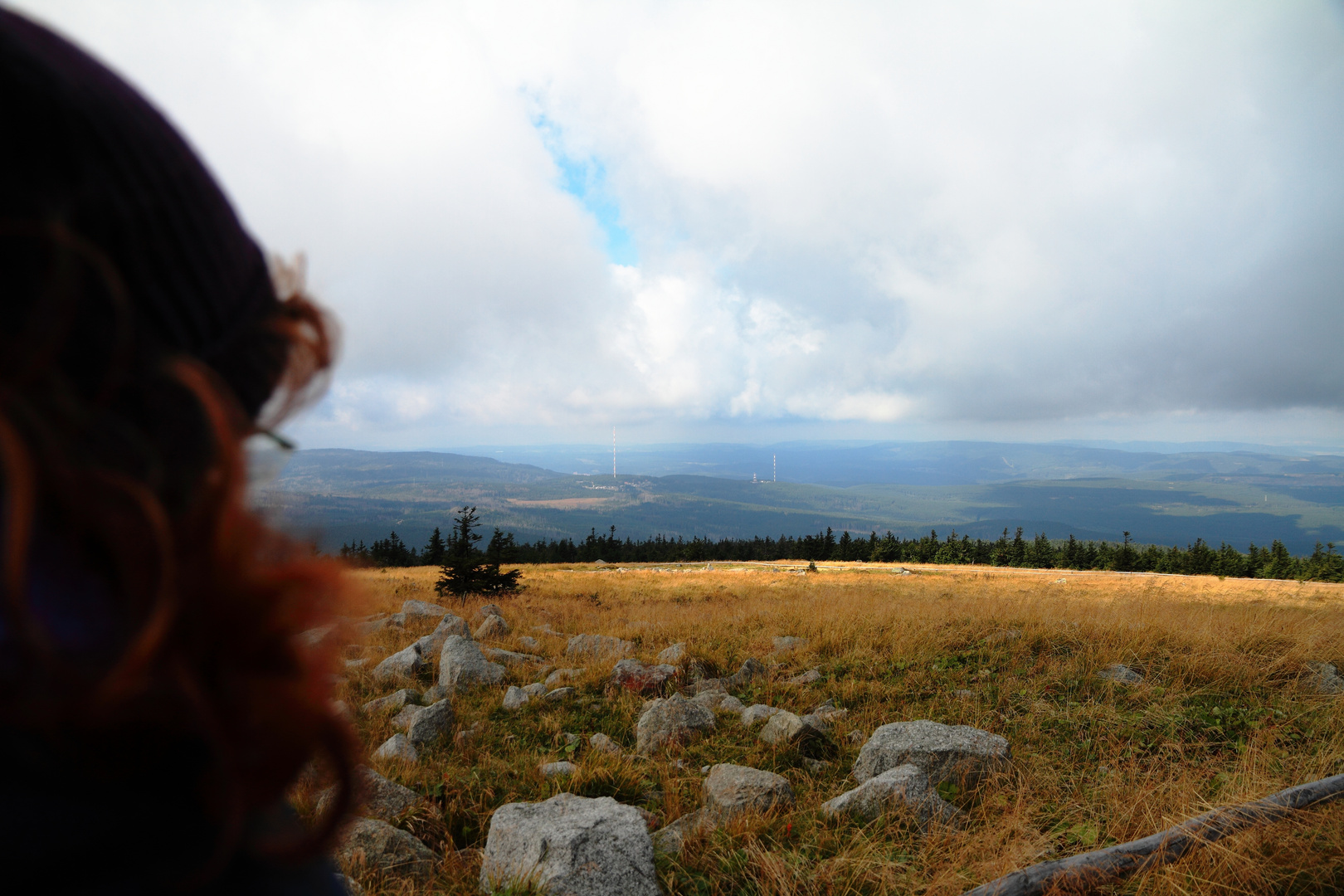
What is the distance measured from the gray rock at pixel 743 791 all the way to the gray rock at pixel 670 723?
1.19 m

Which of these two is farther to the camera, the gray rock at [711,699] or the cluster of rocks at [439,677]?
the gray rock at [711,699]

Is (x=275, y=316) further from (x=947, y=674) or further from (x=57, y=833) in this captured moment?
(x=947, y=674)

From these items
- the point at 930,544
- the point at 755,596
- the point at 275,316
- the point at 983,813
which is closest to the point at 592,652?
the point at 983,813

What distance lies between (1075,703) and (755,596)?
1389 centimetres

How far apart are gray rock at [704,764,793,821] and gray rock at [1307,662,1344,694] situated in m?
6.94

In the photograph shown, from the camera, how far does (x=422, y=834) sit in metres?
4.18

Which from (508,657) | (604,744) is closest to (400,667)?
(508,657)

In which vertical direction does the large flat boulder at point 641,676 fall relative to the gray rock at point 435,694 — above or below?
above

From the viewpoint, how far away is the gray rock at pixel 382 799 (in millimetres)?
4297

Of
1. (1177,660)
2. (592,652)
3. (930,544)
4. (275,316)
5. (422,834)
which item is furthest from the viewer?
(930,544)

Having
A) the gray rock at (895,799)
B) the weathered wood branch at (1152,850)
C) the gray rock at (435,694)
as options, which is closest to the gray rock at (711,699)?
the gray rock at (895,799)

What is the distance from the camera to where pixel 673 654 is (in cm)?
866

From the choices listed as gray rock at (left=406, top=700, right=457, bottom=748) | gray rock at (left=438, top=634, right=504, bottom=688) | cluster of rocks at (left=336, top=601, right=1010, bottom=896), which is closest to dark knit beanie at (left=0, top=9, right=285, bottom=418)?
cluster of rocks at (left=336, top=601, right=1010, bottom=896)

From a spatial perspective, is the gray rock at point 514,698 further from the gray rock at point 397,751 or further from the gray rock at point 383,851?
the gray rock at point 383,851
